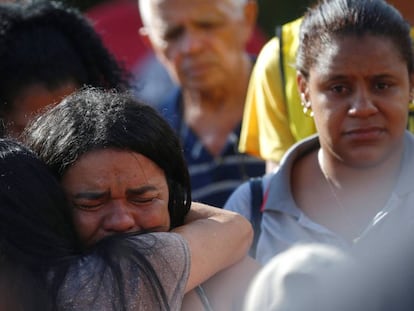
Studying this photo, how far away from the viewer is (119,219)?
75.6 inches

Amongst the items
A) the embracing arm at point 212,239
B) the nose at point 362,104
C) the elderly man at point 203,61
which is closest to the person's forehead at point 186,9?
A: the elderly man at point 203,61

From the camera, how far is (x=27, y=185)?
1827 mm

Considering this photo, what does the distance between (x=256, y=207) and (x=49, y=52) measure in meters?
0.78

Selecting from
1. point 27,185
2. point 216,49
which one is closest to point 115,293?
point 27,185

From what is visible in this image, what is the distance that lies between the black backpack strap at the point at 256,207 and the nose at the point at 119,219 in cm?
58

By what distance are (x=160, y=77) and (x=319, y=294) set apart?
452 cm

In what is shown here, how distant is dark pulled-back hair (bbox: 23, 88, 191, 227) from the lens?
1996 millimetres

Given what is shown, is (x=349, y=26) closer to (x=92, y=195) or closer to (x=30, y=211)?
(x=92, y=195)

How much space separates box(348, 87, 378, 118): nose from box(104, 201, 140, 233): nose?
27.7 inches

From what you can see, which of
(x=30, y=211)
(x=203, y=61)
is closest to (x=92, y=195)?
(x=30, y=211)

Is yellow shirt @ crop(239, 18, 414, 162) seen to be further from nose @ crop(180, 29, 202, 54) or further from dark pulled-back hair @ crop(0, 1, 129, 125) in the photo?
nose @ crop(180, 29, 202, 54)

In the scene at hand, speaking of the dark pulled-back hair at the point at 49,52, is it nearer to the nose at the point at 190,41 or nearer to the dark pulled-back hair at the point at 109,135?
the dark pulled-back hair at the point at 109,135

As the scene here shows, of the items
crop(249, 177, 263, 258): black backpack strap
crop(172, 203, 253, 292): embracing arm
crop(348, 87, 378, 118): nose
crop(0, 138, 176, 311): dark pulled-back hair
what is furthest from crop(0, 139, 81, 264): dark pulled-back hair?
crop(348, 87, 378, 118): nose

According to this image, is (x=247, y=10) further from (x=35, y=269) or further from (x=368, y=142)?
(x=35, y=269)
